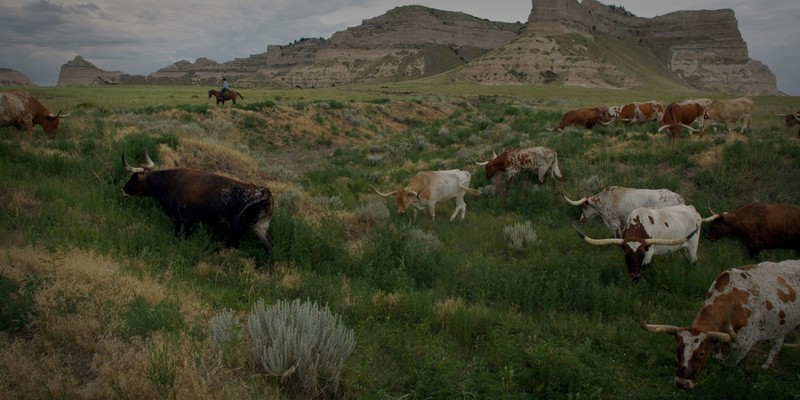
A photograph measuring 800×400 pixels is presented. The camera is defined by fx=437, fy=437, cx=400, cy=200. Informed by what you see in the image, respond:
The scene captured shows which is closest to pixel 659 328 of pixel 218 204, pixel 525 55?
pixel 218 204

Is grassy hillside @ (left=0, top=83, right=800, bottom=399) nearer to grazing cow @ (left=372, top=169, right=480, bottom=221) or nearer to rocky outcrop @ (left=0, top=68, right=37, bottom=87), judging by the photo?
grazing cow @ (left=372, top=169, right=480, bottom=221)

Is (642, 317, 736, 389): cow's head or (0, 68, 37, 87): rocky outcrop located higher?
(0, 68, 37, 87): rocky outcrop

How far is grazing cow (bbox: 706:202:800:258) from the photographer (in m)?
7.33

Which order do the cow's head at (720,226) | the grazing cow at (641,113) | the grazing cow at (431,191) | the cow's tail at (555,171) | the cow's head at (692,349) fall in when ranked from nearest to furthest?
the cow's head at (692,349)
the cow's head at (720,226)
the grazing cow at (431,191)
the cow's tail at (555,171)
the grazing cow at (641,113)

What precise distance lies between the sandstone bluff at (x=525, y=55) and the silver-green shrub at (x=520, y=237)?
9068 centimetres

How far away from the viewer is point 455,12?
17100 centimetres

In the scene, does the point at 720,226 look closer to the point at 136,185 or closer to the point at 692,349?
the point at 692,349

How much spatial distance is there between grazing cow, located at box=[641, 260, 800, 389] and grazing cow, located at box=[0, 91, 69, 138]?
47.3 ft

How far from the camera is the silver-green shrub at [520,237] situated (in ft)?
27.8

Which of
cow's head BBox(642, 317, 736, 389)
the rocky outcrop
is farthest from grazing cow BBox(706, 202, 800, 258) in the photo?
the rocky outcrop

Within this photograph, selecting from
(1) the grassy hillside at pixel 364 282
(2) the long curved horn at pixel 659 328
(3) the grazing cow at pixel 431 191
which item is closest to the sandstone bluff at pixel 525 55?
(1) the grassy hillside at pixel 364 282

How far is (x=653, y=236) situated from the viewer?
6879mm

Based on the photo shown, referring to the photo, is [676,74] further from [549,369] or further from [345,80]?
[549,369]

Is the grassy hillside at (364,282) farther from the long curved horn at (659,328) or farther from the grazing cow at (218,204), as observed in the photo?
the long curved horn at (659,328)
